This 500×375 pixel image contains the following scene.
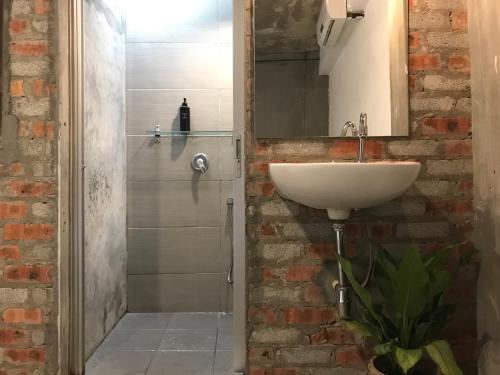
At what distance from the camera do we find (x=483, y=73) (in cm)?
161

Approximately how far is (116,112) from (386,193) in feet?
6.19

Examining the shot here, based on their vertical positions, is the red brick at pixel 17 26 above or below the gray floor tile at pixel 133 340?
above

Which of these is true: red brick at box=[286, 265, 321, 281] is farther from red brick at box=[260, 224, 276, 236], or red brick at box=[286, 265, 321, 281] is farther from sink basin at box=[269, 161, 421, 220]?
sink basin at box=[269, 161, 421, 220]

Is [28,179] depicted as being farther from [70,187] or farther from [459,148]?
[459,148]

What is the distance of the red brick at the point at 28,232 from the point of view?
1.79 meters

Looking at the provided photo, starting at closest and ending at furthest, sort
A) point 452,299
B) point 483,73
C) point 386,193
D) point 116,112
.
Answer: point 386,193 → point 483,73 → point 452,299 → point 116,112

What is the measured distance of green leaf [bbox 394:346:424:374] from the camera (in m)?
1.28

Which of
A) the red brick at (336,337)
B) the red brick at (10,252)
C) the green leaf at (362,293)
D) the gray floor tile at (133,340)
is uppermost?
the red brick at (10,252)

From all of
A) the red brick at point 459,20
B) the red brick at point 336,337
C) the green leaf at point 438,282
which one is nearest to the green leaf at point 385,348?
the green leaf at point 438,282

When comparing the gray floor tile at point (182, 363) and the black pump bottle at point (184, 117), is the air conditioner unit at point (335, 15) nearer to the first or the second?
the black pump bottle at point (184, 117)

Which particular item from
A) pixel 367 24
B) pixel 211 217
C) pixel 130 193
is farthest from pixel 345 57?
pixel 130 193

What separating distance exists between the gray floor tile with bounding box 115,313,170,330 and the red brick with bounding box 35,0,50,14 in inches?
72.2

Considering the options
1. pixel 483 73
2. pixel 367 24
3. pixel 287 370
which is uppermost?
pixel 367 24

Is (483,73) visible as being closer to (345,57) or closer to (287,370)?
(345,57)
